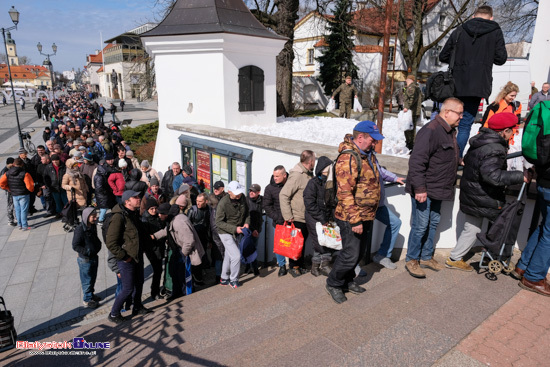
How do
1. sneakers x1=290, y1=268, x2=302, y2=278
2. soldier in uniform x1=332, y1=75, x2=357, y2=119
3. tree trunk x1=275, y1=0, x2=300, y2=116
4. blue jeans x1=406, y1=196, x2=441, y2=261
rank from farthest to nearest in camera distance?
tree trunk x1=275, y1=0, x2=300, y2=116, soldier in uniform x1=332, y1=75, x2=357, y2=119, sneakers x1=290, y1=268, x2=302, y2=278, blue jeans x1=406, y1=196, x2=441, y2=261

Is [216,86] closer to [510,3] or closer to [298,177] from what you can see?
[298,177]

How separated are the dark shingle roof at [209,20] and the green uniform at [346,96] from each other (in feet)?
10.5

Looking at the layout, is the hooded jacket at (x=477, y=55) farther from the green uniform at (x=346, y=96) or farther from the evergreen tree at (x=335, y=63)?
the evergreen tree at (x=335, y=63)

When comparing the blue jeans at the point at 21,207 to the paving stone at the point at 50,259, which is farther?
the blue jeans at the point at 21,207

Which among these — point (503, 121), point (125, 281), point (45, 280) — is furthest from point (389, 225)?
point (45, 280)

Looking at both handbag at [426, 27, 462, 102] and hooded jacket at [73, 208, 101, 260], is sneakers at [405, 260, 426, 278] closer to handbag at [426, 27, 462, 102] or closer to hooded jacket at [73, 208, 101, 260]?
handbag at [426, 27, 462, 102]

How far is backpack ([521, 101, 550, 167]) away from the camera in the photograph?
346 cm

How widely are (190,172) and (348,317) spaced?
6140 mm

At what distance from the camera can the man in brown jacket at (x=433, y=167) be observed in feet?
13.1

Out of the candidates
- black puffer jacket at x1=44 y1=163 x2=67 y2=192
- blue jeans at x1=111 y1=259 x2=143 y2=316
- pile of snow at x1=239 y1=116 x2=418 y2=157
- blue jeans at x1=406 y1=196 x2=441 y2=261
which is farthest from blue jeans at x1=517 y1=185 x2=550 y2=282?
black puffer jacket at x1=44 y1=163 x2=67 y2=192

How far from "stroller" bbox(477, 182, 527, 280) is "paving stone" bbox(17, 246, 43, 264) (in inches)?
327

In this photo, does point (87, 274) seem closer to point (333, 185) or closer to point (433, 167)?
point (333, 185)

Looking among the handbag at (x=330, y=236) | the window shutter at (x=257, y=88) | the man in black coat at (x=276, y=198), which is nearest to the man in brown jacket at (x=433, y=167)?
the handbag at (x=330, y=236)

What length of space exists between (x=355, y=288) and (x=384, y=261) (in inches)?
31.6
